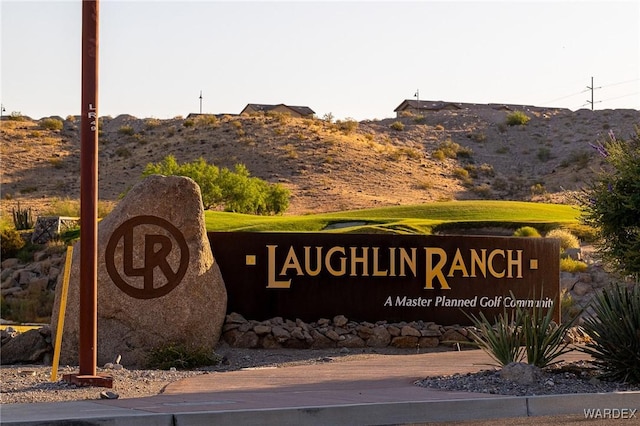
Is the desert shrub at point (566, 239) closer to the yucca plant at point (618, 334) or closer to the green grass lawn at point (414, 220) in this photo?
the green grass lawn at point (414, 220)

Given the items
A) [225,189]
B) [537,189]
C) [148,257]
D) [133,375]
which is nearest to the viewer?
[133,375]

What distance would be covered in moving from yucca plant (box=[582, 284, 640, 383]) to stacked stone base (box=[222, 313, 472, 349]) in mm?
5671

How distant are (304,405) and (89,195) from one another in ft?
12.6

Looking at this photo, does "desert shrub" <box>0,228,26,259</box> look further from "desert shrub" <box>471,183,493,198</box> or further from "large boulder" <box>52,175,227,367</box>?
"desert shrub" <box>471,183,493,198</box>

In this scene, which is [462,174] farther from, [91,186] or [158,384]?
[91,186]

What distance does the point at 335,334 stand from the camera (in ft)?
64.4

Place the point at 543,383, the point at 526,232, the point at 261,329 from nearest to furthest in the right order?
the point at 543,383 < the point at 261,329 < the point at 526,232

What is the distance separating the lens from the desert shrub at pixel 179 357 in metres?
17.0

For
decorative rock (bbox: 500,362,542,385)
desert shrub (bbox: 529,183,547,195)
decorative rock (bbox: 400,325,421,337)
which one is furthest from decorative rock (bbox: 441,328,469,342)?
desert shrub (bbox: 529,183,547,195)

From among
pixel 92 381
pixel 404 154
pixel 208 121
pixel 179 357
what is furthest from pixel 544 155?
pixel 92 381

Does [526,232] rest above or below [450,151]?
below

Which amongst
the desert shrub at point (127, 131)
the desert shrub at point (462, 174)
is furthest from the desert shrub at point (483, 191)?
the desert shrub at point (127, 131)

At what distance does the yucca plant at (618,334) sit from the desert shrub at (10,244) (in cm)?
2697

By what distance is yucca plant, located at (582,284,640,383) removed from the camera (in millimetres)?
13539
